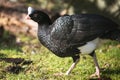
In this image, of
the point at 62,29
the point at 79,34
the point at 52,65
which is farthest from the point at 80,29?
the point at 52,65

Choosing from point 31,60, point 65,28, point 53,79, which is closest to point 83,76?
point 53,79

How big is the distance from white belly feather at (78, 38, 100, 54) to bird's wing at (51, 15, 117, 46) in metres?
0.09

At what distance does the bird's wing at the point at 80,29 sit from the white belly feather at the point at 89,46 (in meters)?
0.09

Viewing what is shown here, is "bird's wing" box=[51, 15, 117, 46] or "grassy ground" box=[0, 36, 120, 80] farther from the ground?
"bird's wing" box=[51, 15, 117, 46]

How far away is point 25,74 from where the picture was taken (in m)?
8.17

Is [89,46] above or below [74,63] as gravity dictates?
above

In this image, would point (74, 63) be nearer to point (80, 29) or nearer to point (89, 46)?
point (89, 46)

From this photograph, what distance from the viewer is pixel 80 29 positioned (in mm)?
7434

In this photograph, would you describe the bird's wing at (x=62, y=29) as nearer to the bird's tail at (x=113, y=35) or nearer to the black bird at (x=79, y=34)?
the black bird at (x=79, y=34)

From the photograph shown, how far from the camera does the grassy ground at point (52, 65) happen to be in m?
7.97

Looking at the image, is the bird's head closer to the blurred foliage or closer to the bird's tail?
the bird's tail

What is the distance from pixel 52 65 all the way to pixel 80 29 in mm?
1733

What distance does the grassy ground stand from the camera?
26.2 ft

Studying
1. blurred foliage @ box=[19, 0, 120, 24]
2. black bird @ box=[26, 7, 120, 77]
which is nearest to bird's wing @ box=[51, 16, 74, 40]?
black bird @ box=[26, 7, 120, 77]
